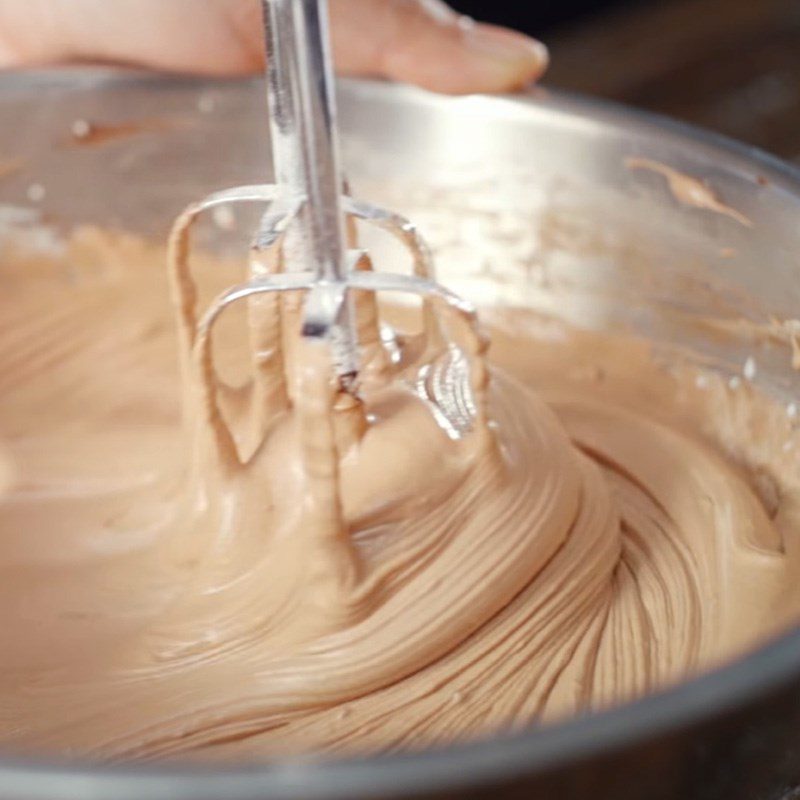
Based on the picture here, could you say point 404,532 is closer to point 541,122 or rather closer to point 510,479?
point 510,479

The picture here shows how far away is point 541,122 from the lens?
99cm

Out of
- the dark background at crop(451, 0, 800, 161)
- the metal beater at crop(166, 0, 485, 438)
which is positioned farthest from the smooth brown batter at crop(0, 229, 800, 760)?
the dark background at crop(451, 0, 800, 161)

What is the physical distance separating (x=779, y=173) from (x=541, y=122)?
0.21 metres

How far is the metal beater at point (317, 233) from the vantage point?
640 millimetres

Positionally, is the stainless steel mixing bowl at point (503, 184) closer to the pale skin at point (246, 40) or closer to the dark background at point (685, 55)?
the pale skin at point (246, 40)

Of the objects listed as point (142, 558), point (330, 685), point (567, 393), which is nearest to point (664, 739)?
point (330, 685)

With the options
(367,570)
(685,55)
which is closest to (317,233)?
(367,570)

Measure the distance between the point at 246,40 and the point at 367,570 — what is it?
1.77ft

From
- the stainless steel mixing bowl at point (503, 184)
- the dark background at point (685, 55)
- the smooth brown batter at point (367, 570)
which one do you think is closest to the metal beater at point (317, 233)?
the smooth brown batter at point (367, 570)

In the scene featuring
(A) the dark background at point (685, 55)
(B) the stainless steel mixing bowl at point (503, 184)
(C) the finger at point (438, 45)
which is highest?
(C) the finger at point (438, 45)

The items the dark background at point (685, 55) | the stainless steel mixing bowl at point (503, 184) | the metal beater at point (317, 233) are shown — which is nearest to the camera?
the metal beater at point (317, 233)

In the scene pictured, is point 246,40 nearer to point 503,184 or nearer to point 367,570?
point 503,184

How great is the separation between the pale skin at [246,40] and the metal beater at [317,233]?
26 centimetres

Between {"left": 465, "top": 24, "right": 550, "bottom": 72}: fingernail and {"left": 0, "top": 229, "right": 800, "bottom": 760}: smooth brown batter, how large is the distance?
0.98 ft
